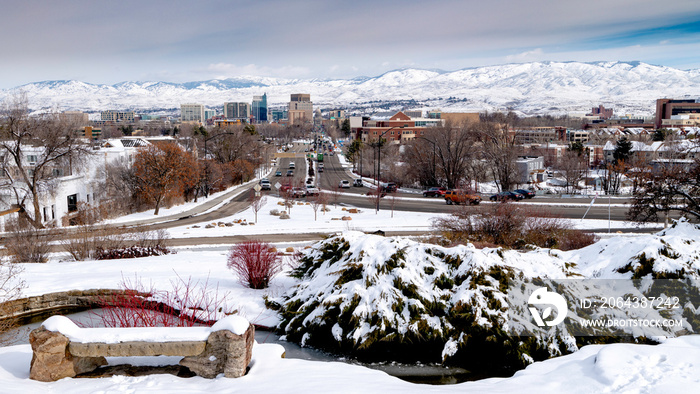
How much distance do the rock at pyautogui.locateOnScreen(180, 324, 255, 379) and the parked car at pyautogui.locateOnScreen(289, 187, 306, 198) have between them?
40.6 meters

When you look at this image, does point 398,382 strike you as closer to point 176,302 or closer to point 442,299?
point 442,299

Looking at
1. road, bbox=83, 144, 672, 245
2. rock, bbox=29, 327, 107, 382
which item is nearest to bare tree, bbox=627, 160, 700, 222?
road, bbox=83, 144, 672, 245

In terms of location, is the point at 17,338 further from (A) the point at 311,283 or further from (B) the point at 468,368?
(B) the point at 468,368

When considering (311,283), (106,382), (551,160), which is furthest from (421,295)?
(551,160)

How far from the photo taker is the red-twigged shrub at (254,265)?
16234 mm

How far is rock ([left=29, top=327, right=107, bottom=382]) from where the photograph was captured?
784cm

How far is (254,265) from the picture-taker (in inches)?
639

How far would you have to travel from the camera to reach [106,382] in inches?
308

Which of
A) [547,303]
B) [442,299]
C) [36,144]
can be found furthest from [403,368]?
[36,144]

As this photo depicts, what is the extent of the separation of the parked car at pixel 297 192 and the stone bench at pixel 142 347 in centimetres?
4051

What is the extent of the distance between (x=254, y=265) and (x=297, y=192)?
3370 centimetres

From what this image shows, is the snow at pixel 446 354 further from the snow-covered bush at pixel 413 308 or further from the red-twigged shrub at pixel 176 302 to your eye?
the red-twigged shrub at pixel 176 302

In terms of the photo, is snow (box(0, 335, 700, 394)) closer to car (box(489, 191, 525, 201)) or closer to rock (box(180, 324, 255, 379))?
rock (box(180, 324, 255, 379))

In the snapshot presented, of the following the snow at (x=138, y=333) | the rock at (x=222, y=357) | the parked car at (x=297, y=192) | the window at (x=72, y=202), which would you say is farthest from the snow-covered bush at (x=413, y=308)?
the window at (x=72, y=202)
